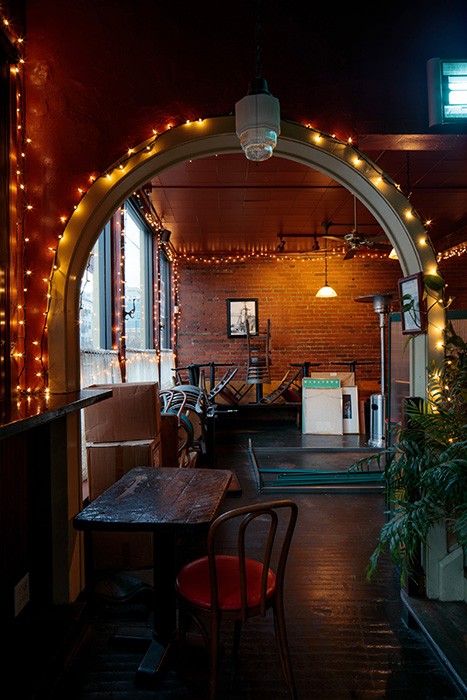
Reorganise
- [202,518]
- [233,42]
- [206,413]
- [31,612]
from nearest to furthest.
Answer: [202,518]
[31,612]
[233,42]
[206,413]

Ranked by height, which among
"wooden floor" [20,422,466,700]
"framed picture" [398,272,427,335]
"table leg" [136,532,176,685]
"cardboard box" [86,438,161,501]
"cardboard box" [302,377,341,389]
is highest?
"framed picture" [398,272,427,335]

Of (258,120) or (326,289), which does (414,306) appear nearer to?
(258,120)

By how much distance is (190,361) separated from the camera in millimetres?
10109

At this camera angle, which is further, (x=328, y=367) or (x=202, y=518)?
(x=328, y=367)

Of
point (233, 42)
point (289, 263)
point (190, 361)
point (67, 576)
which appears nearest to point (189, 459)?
point (67, 576)

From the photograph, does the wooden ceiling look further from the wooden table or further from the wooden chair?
the wooden table

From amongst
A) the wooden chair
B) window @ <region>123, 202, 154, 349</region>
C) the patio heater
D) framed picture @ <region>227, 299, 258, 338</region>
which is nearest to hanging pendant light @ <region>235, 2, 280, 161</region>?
window @ <region>123, 202, 154, 349</region>

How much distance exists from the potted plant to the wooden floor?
321 millimetres

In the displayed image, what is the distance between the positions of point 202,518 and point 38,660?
40.1 inches

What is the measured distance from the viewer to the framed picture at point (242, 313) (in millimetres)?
10023

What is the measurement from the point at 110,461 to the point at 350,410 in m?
5.65

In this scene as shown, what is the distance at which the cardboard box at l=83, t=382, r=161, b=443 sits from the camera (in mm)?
3230

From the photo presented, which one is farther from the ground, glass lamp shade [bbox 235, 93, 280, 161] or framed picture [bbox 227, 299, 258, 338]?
glass lamp shade [bbox 235, 93, 280, 161]

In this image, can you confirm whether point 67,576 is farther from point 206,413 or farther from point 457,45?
point 457,45
